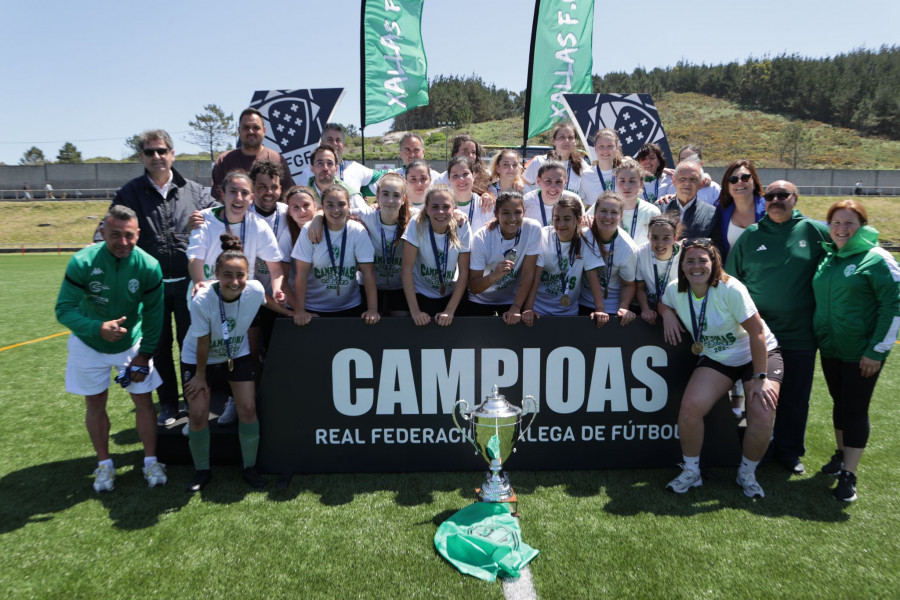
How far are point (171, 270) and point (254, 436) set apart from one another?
5.15ft

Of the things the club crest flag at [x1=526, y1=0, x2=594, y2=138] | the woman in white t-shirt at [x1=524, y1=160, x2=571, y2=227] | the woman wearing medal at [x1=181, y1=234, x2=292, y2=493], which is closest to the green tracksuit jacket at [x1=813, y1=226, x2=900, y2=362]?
the woman in white t-shirt at [x1=524, y1=160, x2=571, y2=227]

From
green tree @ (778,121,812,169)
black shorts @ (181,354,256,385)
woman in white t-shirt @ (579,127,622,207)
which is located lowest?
black shorts @ (181,354,256,385)

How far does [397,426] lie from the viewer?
3791mm

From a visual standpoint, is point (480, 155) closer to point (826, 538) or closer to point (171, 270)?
point (171, 270)

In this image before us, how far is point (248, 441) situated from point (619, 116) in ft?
18.7

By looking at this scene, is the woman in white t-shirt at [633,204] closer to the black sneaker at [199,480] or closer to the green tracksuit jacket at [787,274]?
the green tracksuit jacket at [787,274]

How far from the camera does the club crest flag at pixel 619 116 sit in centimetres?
684

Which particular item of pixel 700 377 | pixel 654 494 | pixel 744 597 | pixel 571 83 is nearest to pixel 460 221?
pixel 700 377

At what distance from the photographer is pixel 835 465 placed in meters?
3.84

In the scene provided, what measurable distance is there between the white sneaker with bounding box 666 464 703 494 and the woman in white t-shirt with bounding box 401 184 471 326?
69.2 inches

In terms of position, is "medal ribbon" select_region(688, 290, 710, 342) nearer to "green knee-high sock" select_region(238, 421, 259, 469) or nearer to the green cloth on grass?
the green cloth on grass

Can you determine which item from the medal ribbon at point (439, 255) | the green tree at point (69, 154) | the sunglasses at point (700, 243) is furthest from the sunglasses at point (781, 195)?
the green tree at point (69, 154)

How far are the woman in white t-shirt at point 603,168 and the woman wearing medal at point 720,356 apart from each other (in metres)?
1.70

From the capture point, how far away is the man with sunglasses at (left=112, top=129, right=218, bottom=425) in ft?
13.9
